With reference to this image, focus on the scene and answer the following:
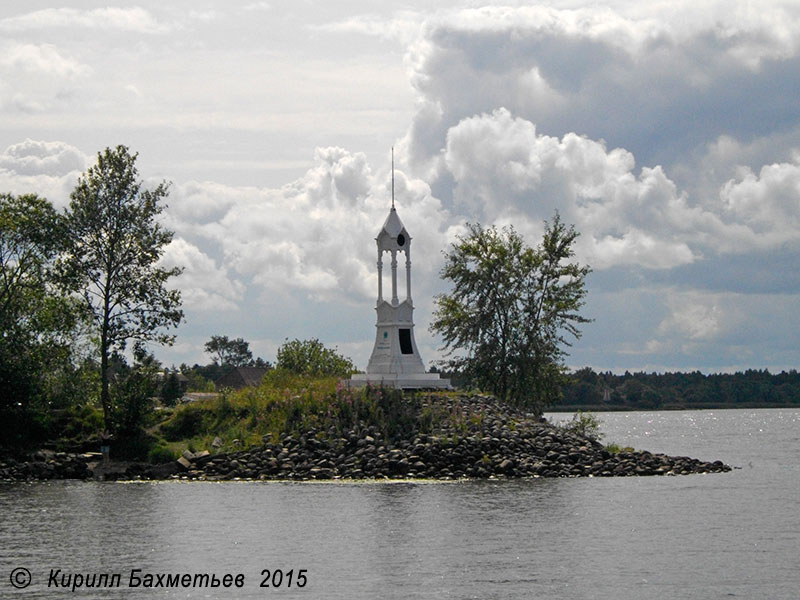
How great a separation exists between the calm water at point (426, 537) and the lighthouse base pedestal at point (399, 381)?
1093cm

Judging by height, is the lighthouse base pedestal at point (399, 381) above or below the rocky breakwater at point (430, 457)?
above

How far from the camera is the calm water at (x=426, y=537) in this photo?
96.0 ft

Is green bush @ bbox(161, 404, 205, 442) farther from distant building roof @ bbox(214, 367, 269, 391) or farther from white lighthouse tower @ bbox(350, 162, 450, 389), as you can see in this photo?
distant building roof @ bbox(214, 367, 269, 391)

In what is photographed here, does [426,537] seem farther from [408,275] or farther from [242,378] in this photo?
[242,378]

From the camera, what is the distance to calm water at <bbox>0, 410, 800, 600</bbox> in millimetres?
29250

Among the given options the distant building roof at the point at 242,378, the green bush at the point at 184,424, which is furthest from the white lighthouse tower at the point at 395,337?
the distant building roof at the point at 242,378

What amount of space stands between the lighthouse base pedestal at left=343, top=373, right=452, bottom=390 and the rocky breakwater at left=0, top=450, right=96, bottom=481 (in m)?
13.7

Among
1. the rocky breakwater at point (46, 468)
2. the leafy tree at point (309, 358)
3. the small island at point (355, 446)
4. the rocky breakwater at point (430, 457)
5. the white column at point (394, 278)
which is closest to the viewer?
the rocky breakwater at point (430, 457)

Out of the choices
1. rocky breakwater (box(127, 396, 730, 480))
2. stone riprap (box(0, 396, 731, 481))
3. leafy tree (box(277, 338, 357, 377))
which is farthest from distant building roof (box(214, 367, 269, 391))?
rocky breakwater (box(127, 396, 730, 480))

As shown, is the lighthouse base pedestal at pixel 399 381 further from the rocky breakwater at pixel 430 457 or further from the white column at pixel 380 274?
the white column at pixel 380 274

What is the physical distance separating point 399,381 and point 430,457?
815 centimetres

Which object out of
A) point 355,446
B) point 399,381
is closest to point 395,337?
point 399,381

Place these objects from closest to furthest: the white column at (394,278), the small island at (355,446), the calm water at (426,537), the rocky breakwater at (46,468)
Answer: the calm water at (426,537) < the small island at (355,446) < the rocky breakwater at (46,468) < the white column at (394,278)

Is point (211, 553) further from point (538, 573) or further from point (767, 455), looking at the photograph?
point (767, 455)
